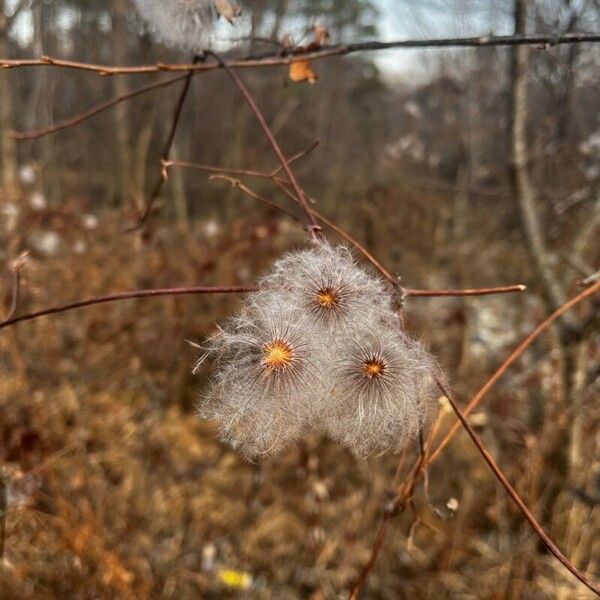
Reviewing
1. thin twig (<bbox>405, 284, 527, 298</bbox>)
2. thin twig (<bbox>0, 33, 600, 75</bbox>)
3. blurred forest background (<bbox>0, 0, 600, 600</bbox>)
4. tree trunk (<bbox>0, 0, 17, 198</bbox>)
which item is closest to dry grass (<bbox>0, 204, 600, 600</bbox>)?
blurred forest background (<bbox>0, 0, 600, 600</bbox>)

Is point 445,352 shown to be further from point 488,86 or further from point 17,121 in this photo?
point 17,121

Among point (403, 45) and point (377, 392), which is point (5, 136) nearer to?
point (403, 45)

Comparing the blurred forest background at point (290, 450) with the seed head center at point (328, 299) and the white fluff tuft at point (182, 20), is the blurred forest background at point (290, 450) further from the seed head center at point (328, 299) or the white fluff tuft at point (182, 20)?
the seed head center at point (328, 299)

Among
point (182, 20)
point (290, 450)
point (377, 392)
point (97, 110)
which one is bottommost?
point (290, 450)

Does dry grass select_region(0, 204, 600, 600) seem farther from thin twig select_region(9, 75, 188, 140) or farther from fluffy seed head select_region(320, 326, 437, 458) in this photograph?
fluffy seed head select_region(320, 326, 437, 458)

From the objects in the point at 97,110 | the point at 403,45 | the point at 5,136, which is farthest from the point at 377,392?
the point at 5,136

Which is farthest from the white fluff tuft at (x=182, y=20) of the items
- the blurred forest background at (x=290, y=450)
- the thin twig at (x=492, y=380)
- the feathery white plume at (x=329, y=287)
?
the thin twig at (x=492, y=380)

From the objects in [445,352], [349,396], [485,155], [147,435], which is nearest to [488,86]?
[485,155]
